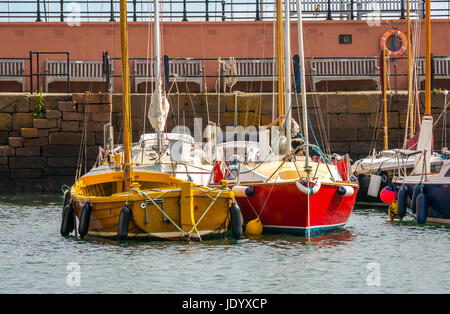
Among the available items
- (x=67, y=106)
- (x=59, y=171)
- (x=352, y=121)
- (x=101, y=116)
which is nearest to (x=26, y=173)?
(x=59, y=171)

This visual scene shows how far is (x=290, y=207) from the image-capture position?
16719mm

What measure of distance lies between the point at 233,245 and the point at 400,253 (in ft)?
9.12

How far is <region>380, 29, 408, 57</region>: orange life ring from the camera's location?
29.8 metres

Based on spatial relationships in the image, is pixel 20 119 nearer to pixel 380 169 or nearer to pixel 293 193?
pixel 380 169

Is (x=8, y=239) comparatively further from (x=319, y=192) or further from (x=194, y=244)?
(x=319, y=192)

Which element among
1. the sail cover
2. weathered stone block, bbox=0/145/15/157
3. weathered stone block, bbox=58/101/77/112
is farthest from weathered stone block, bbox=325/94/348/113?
weathered stone block, bbox=0/145/15/157

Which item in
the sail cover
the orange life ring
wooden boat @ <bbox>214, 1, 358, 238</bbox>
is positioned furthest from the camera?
the orange life ring

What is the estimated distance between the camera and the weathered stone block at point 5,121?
1055 inches

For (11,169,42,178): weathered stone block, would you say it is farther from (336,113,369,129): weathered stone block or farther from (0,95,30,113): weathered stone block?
(336,113,369,129): weathered stone block

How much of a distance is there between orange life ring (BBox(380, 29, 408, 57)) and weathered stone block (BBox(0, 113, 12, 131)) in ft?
38.6

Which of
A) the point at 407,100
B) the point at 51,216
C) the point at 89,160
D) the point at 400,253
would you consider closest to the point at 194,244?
the point at 400,253

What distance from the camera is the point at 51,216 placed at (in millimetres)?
20922

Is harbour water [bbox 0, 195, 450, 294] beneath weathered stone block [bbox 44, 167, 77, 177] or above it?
beneath

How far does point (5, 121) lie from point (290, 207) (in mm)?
12649
